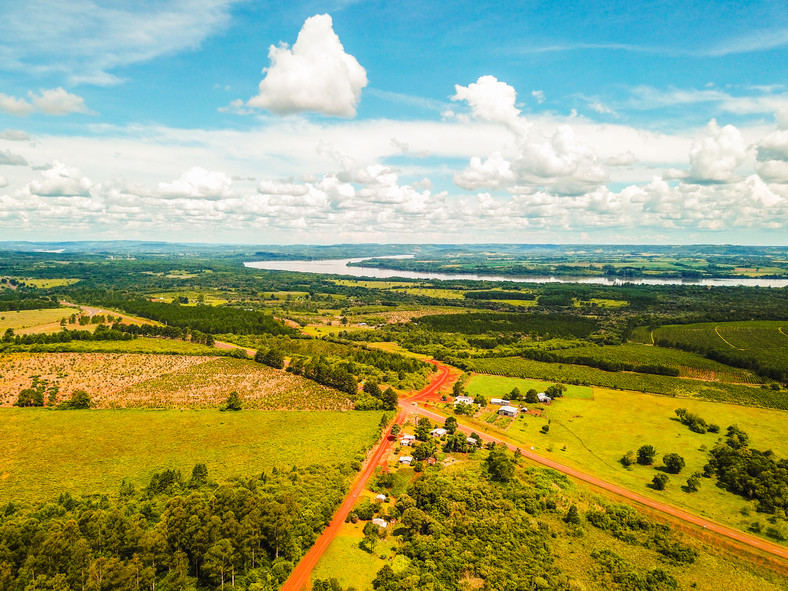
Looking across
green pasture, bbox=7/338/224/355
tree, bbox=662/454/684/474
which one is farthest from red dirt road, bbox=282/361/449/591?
green pasture, bbox=7/338/224/355

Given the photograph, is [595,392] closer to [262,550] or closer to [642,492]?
[642,492]

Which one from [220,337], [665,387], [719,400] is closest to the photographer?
[719,400]

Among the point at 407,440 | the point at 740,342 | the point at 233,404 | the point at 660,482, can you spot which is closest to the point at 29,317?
the point at 233,404

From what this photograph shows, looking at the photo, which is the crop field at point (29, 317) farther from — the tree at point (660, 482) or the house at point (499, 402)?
the tree at point (660, 482)

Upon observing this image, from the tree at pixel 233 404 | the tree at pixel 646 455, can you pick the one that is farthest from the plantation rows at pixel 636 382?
the tree at pixel 233 404

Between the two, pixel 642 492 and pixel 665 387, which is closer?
pixel 642 492

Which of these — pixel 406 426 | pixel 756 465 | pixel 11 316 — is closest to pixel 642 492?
pixel 756 465
